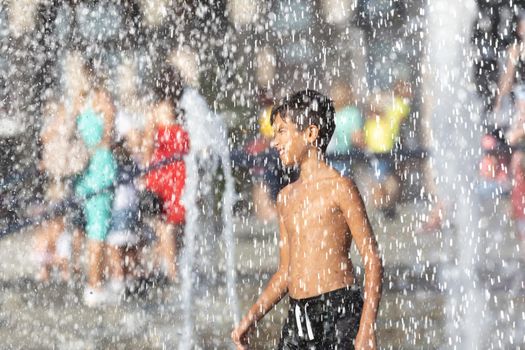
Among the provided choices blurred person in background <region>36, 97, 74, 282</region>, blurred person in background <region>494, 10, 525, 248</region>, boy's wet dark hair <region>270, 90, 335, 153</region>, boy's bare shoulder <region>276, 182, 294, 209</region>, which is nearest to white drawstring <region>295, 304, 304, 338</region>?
boy's bare shoulder <region>276, 182, 294, 209</region>

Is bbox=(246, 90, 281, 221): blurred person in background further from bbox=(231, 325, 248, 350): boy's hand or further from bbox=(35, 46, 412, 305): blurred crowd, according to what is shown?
bbox=(231, 325, 248, 350): boy's hand

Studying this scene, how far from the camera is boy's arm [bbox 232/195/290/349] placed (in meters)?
2.47

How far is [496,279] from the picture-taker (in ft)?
17.2

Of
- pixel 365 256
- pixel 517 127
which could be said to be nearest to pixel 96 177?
pixel 517 127

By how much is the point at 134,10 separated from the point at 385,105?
21.7 ft

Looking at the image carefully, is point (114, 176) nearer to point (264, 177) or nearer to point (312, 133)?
point (312, 133)

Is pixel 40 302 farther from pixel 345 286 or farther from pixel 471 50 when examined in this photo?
pixel 471 50

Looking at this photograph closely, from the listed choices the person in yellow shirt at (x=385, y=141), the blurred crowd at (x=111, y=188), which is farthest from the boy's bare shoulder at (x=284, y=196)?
the person in yellow shirt at (x=385, y=141)

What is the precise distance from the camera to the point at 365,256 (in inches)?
90.5

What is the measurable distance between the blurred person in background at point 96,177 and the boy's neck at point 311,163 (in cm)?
289

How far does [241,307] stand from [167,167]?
1064mm

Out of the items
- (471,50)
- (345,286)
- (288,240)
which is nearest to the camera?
(345,286)

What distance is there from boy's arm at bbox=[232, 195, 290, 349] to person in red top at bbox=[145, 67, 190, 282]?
284cm

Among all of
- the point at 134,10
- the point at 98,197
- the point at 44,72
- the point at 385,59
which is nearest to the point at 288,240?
the point at 98,197
